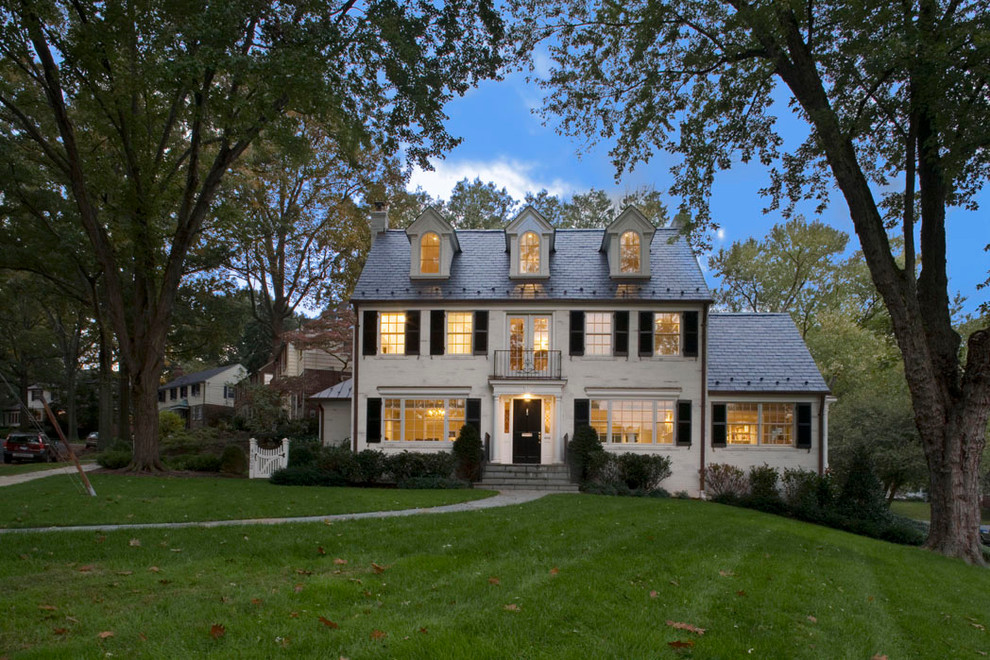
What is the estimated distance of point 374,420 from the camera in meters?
19.3

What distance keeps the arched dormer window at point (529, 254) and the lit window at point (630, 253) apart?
98.5 inches

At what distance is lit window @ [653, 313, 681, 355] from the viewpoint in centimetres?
1908

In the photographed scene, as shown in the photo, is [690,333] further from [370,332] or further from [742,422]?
[370,332]

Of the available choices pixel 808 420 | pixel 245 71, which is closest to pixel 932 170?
pixel 808 420

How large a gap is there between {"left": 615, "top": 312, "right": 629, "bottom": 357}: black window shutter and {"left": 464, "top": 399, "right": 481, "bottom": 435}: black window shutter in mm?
4334

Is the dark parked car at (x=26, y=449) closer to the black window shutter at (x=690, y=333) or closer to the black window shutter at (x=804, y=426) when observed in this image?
the black window shutter at (x=690, y=333)

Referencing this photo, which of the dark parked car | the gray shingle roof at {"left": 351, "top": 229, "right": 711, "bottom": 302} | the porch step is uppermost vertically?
the gray shingle roof at {"left": 351, "top": 229, "right": 711, "bottom": 302}

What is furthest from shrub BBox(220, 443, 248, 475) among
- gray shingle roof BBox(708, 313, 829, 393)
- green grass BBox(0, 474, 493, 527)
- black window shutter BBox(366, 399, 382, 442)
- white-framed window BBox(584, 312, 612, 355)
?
gray shingle roof BBox(708, 313, 829, 393)

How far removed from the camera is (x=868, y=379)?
28.8m

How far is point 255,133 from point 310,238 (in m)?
13.4

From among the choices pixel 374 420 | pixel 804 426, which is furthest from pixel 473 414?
pixel 804 426

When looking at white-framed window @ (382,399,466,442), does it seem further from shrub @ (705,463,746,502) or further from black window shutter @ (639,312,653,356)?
shrub @ (705,463,746,502)

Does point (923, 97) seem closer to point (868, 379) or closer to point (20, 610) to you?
point (20, 610)

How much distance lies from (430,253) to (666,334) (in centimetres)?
745
